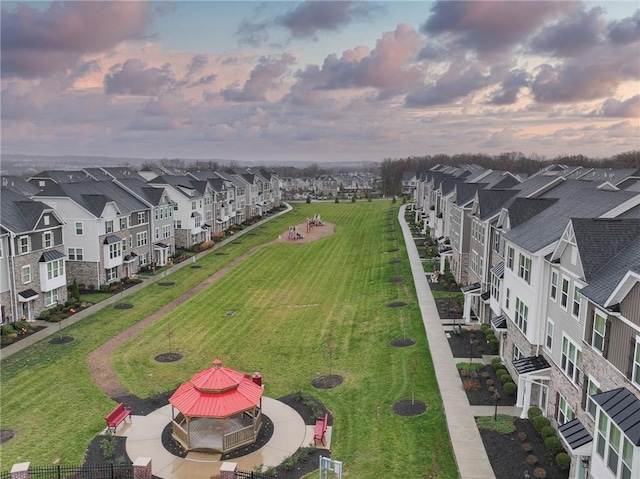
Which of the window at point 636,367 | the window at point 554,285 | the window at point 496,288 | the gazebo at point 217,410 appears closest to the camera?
the window at point 636,367

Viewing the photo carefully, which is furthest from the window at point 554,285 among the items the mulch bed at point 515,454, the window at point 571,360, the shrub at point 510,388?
the mulch bed at point 515,454

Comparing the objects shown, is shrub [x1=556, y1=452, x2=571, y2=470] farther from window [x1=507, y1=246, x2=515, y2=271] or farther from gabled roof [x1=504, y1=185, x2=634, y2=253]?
window [x1=507, y1=246, x2=515, y2=271]

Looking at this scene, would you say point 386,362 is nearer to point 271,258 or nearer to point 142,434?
point 142,434

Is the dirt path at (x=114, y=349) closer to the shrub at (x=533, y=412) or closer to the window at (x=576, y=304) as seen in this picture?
the shrub at (x=533, y=412)

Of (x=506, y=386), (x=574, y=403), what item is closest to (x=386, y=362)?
(x=506, y=386)

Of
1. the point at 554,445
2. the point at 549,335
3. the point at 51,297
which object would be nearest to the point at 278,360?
the point at 549,335

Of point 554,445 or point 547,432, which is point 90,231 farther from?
point 554,445

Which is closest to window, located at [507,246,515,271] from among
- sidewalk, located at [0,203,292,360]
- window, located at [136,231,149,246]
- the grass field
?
the grass field
